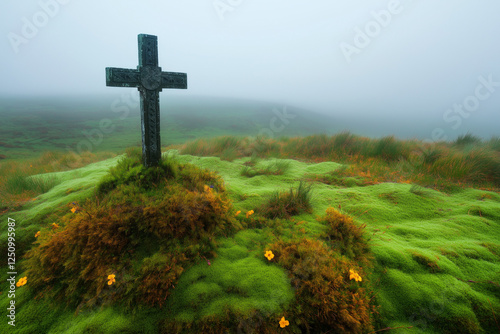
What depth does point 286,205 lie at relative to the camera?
3.79m

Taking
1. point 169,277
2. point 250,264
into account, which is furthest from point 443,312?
point 169,277

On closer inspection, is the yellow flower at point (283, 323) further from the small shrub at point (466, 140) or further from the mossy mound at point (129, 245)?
the small shrub at point (466, 140)

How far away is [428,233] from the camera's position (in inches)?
131

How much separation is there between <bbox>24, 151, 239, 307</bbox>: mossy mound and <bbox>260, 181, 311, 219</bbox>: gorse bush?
0.71 m

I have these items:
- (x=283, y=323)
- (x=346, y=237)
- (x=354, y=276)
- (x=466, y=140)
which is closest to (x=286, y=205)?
(x=346, y=237)

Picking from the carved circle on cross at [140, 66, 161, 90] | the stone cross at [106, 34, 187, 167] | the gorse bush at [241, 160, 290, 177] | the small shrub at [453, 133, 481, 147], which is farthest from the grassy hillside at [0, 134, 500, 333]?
the small shrub at [453, 133, 481, 147]

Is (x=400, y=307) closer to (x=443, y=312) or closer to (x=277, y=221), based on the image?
(x=443, y=312)

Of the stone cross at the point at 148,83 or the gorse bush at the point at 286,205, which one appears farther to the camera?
the gorse bush at the point at 286,205

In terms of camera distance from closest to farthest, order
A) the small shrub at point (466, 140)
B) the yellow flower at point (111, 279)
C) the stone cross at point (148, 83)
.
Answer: the yellow flower at point (111, 279), the stone cross at point (148, 83), the small shrub at point (466, 140)

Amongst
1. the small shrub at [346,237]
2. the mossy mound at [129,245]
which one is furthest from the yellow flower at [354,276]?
the mossy mound at [129,245]

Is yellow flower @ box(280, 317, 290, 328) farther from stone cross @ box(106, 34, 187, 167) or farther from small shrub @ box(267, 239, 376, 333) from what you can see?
stone cross @ box(106, 34, 187, 167)

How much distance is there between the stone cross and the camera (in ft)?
11.6

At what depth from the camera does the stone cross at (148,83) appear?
11.6 ft

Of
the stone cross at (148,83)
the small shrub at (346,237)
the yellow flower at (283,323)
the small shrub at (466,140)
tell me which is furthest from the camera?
the small shrub at (466,140)
